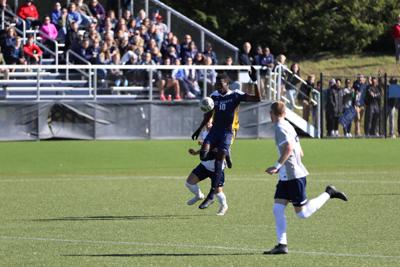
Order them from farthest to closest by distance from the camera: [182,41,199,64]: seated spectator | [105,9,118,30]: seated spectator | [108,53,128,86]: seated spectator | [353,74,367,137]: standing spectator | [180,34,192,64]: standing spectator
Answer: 1. [353,74,367,137]: standing spectator
2. [105,9,118,30]: seated spectator
3. [180,34,192,64]: standing spectator
4. [182,41,199,64]: seated spectator
5. [108,53,128,86]: seated spectator

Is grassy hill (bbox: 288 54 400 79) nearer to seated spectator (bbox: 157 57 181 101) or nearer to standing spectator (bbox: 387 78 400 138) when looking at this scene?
standing spectator (bbox: 387 78 400 138)

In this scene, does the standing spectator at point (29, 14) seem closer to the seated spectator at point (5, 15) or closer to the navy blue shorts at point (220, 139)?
the seated spectator at point (5, 15)

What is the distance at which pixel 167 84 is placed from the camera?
110 feet

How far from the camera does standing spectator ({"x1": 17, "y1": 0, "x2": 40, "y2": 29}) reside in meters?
35.4

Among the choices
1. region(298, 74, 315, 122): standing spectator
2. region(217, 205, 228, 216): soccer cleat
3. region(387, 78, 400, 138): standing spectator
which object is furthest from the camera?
region(387, 78, 400, 138): standing spectator

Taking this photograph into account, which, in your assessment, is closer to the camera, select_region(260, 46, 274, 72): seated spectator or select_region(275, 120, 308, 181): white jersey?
select_region(275, 120, 308, 181): white jersey

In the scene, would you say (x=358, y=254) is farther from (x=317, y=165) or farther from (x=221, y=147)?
(x=317, y=165)

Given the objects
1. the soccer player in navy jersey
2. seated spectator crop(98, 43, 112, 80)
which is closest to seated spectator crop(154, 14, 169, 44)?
seated spectator crop(98, 43, 112, 80)

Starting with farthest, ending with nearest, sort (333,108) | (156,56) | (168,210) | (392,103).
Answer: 1. (392,103)
2. (333,108)
3. (156,56)
4. (168,210)

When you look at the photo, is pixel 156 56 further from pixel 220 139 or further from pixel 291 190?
pixel 291 190

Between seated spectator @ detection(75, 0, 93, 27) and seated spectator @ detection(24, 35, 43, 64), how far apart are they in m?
2.58

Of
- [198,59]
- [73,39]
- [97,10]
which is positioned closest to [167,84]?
[198,59]

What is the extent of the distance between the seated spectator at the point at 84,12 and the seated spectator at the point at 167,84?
11.8 ft

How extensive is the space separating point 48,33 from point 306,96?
813 centimetres
